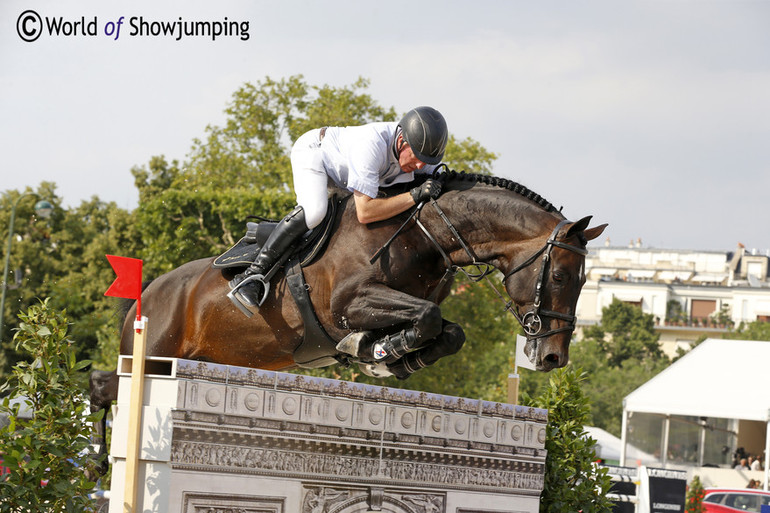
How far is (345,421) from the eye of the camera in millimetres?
4965

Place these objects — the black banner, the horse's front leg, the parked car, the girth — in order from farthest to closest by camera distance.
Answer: the parked car → the black banner → the girth → the horse's front leg

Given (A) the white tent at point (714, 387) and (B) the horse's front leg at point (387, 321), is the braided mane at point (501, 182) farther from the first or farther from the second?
(A) the white tent at point (714, 387)

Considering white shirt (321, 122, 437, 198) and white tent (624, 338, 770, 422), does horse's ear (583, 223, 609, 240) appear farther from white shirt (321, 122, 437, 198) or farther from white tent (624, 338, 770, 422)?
white tent (624, 338, 770, 422)

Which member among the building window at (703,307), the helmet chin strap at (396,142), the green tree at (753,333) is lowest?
the helmet chin strap at (396,142)

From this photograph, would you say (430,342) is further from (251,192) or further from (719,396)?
(251,192)

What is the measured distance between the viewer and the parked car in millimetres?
14499

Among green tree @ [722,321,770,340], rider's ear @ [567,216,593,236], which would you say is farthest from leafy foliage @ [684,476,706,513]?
green tree @ [722,321,770,340]

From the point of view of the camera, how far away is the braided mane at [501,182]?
519 cm

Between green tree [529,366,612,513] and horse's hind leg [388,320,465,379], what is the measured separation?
7.19 ft

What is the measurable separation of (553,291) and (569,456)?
98.5 inches

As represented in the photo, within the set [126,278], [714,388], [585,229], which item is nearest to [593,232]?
[585,229]

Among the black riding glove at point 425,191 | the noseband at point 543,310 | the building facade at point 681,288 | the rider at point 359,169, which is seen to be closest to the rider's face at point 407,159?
the rider at point 359,169

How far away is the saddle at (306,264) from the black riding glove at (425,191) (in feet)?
1.73

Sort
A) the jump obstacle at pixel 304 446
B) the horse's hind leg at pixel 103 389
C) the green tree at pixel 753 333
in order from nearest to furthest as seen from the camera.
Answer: the jump obstacle at pixel 304 446 → the horse's hind leg at pixel 103 389 → the green tree at pixel 753 333
